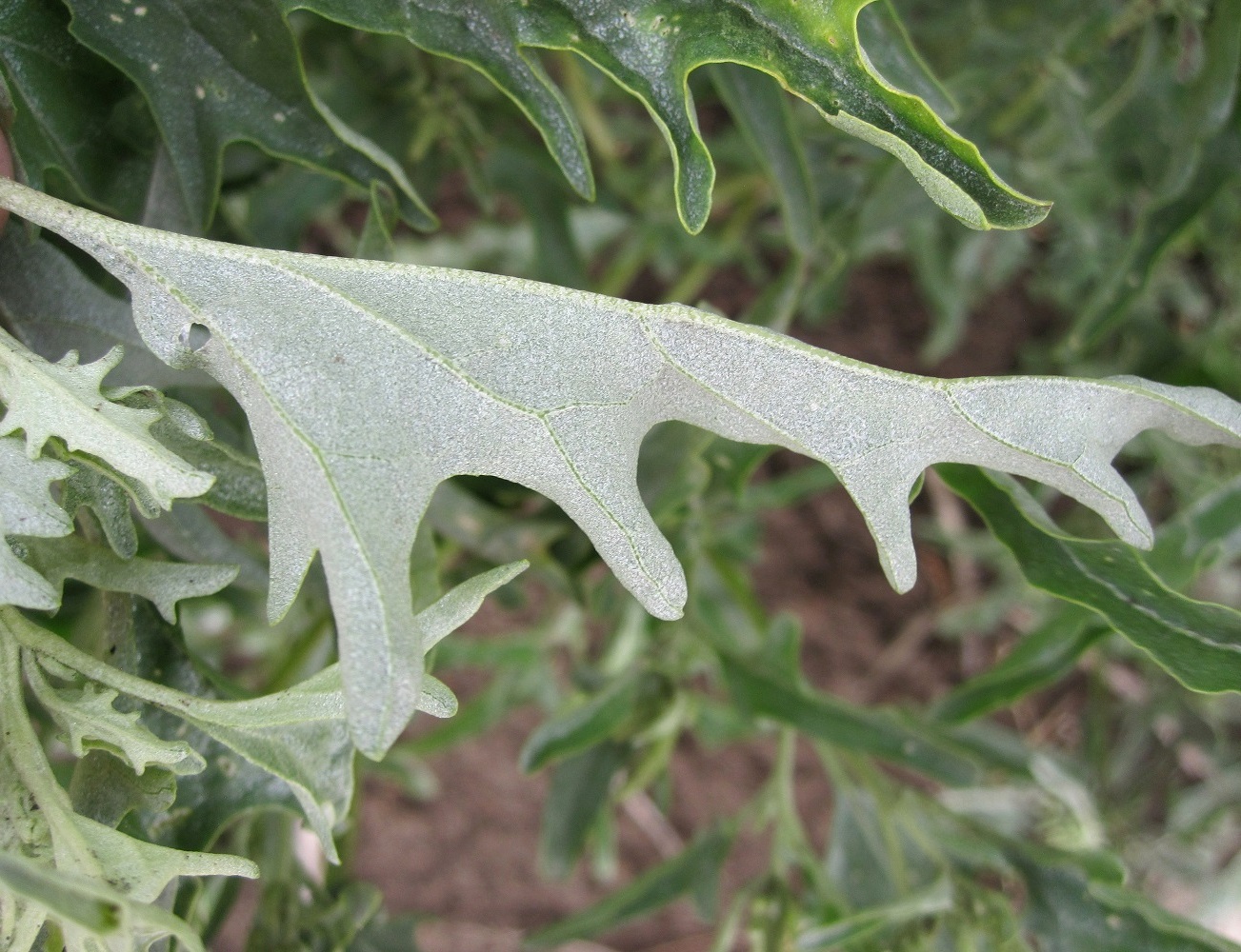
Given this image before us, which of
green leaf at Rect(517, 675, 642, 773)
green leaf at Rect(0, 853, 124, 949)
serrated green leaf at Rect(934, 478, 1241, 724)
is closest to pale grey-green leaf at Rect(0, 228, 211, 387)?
green leaf at Rect(0, 853, 124, 949)

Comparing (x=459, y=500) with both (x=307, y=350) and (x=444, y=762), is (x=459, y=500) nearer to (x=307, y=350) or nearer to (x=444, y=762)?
(x=307, y=350)

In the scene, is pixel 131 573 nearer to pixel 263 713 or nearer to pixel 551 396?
pixel 263 713

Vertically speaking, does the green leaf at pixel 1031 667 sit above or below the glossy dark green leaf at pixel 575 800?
above

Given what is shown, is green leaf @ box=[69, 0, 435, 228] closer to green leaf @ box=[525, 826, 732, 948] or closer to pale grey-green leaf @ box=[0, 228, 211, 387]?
pale grey-green leaf @ box=[0, 228, 211, 387]

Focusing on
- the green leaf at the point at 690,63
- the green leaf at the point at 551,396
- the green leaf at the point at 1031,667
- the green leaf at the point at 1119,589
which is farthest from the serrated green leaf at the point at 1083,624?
the green leaf at the point at 690,63

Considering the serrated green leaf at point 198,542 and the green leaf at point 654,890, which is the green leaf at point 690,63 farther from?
the green leaf at point 654,890

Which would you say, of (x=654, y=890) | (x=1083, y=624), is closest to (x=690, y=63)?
(x=1083, y=624)
